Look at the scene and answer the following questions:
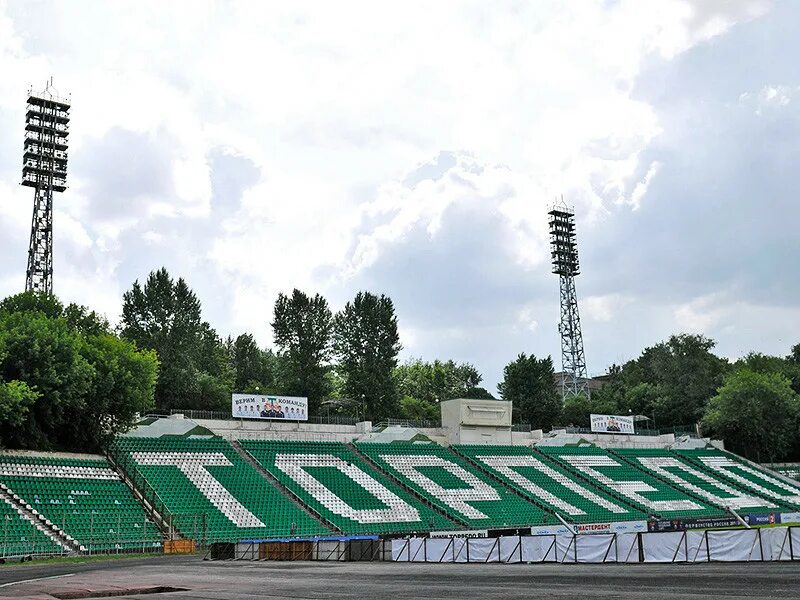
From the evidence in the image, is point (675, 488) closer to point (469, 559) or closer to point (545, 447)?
point (545, 447)

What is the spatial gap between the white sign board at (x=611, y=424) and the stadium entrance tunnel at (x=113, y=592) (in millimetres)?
67008

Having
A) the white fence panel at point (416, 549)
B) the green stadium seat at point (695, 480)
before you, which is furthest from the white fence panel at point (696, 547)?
the green stadium seat at point (695, 480)

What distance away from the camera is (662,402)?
105812 millimetres

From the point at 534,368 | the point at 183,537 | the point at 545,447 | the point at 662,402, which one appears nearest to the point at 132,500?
the point at 183,537

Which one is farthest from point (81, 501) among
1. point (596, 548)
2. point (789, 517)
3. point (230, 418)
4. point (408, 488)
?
point (789, 517)

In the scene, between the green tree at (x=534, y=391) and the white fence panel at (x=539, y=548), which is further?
the green tree at (x=534, y=391)

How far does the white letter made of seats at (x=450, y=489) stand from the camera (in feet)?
194

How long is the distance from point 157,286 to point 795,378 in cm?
8561

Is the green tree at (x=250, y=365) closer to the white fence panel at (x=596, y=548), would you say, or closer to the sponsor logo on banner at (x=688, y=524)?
the sponsor logo on banner at (x=688, y=524)

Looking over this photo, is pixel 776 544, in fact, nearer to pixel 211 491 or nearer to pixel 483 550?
pixel 483 550

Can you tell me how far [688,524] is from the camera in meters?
53.2

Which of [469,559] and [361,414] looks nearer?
[469,559]

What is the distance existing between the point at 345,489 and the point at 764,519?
100ft

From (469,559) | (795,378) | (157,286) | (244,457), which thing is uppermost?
(157,286)
